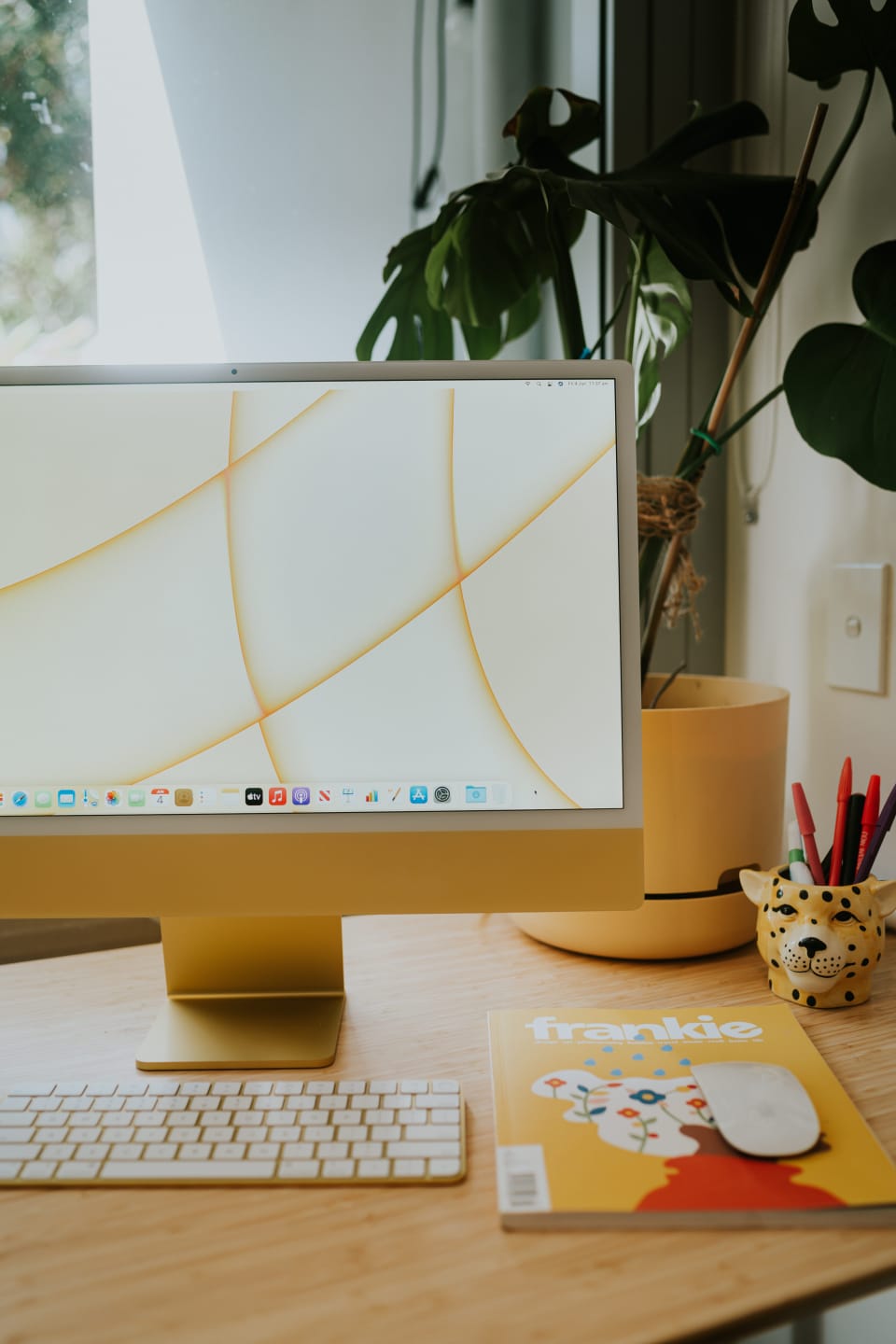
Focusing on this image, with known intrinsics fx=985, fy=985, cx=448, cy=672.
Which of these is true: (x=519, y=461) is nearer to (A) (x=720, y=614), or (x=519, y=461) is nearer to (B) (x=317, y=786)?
(B) (x=317, y=786)

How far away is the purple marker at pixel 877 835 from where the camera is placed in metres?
0.77

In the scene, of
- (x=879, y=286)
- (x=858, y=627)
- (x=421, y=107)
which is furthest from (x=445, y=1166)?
(x=421, y=107)

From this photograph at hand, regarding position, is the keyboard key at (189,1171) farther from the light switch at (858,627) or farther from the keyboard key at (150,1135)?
the light switch at (858,627)

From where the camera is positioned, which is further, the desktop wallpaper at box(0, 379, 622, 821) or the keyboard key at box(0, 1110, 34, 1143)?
the desktop wallpaper at box(0, 379, 622, 821)

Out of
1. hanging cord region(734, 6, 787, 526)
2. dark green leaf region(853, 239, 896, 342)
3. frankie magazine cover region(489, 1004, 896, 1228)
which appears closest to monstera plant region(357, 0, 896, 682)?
dark green leaf region(853, 239, 896, 342)

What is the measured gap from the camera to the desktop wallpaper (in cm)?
67

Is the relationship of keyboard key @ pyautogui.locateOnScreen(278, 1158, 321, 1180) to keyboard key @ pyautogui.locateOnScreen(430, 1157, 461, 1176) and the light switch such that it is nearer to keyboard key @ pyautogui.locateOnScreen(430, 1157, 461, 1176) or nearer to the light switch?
keyboard key @ pyautogui.locateOnScreen(430, 1157, 461, 1176)

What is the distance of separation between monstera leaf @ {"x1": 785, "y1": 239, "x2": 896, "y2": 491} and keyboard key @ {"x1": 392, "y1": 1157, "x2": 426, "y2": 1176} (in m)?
0.64

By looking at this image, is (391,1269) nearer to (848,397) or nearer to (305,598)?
(305,598)

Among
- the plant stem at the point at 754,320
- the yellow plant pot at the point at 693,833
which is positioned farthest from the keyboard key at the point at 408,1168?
the plant stem at the point at 754,320

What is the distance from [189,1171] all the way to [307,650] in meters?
0.32

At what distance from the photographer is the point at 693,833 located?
81 cm

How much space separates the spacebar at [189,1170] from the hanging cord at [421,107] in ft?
3.57

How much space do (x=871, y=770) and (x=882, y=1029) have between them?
337mm
